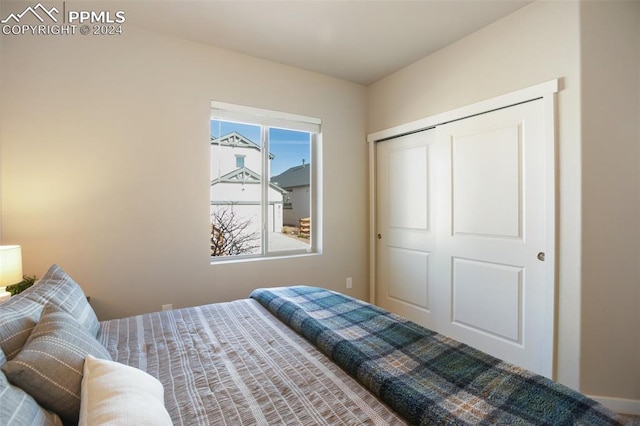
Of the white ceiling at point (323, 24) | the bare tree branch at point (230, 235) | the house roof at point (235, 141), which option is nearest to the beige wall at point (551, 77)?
the white ceiling at point (323, 24)

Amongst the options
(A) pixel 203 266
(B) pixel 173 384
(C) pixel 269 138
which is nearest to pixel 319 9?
(C) pixel 269 138

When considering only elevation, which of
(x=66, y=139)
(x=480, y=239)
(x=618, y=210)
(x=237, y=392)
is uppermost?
(x=66, y=139)

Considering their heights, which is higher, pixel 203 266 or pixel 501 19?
pixel 501 19

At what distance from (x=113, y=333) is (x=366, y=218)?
102 inches

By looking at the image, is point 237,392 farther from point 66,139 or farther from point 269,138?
point 269,138

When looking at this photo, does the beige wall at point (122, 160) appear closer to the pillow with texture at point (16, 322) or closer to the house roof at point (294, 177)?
the house roof at point (294, 177)

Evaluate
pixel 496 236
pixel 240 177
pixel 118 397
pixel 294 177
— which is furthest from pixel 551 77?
pixel 118 397

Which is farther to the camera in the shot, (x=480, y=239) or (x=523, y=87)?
(x=480, y=239)

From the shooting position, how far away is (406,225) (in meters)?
3.07

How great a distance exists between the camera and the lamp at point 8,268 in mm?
1638

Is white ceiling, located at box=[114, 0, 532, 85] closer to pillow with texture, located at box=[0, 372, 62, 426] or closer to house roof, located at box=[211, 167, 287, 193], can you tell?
house roof, located at box=[211, 167, 287, 193]

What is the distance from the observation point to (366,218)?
11.4 feet

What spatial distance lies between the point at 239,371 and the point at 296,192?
228 centimetres

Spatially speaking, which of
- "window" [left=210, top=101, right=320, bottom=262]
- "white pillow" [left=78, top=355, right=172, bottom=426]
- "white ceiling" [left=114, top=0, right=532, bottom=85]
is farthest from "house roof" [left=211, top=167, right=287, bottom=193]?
"white pillow" [left=78, top=355, right=172, bottom=426]
